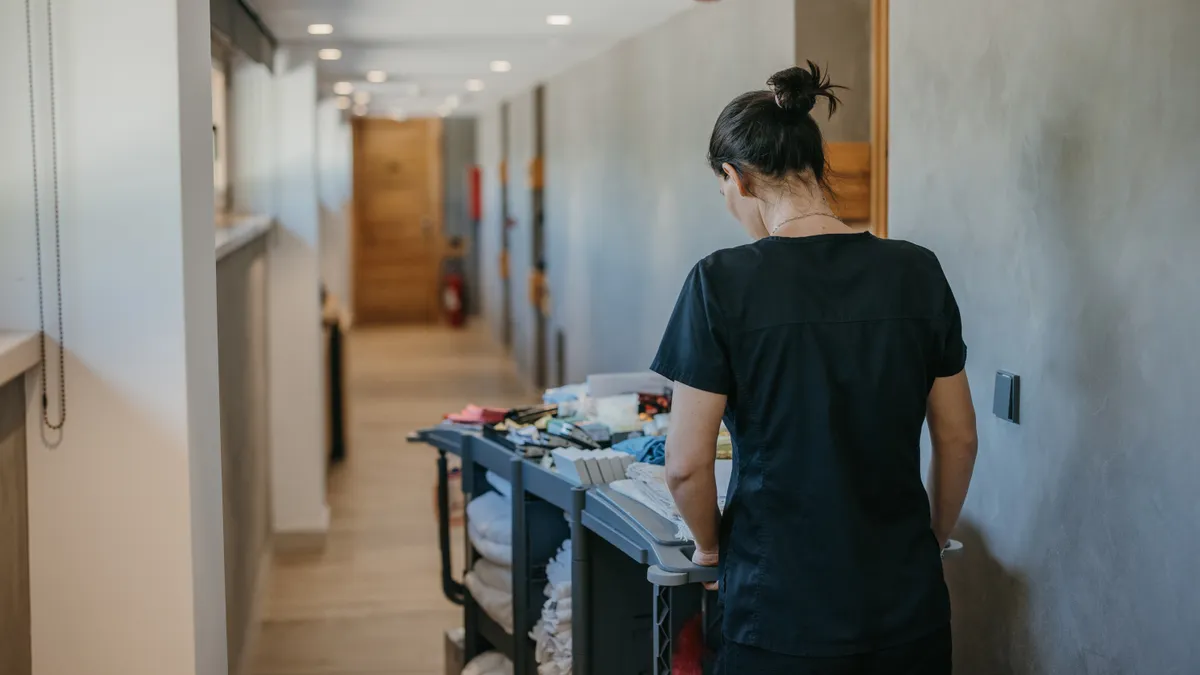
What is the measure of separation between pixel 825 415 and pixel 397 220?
49.9 ft

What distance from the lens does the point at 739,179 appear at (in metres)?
2.16

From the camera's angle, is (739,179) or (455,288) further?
(455,288)

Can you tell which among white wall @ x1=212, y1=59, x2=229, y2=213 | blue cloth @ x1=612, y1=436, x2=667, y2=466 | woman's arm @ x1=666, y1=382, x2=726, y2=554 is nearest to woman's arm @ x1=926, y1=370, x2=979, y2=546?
woman's arm @ x1=666, y1=382, x2=726, y2=554

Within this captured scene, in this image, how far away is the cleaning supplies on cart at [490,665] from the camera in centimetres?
381

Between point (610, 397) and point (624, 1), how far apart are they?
223 cm

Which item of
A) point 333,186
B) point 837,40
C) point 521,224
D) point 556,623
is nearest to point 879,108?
point 837,40

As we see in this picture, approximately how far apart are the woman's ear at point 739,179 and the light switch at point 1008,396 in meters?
0.85

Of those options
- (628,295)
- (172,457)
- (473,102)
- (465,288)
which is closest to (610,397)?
(172,457)

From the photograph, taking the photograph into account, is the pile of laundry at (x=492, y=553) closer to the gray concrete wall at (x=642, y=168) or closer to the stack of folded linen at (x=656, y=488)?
the stack of folded linen at (x=656, y=488)

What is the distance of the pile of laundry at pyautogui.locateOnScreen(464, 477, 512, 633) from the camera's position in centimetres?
362

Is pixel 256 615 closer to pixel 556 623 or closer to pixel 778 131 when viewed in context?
pixel 556 623

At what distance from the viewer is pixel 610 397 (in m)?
3.75

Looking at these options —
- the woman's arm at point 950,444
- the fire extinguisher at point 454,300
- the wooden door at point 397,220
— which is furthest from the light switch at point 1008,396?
the wooden door at point 397,220

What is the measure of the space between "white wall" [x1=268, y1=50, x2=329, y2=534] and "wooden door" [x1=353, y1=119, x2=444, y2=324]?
10.1 meters
